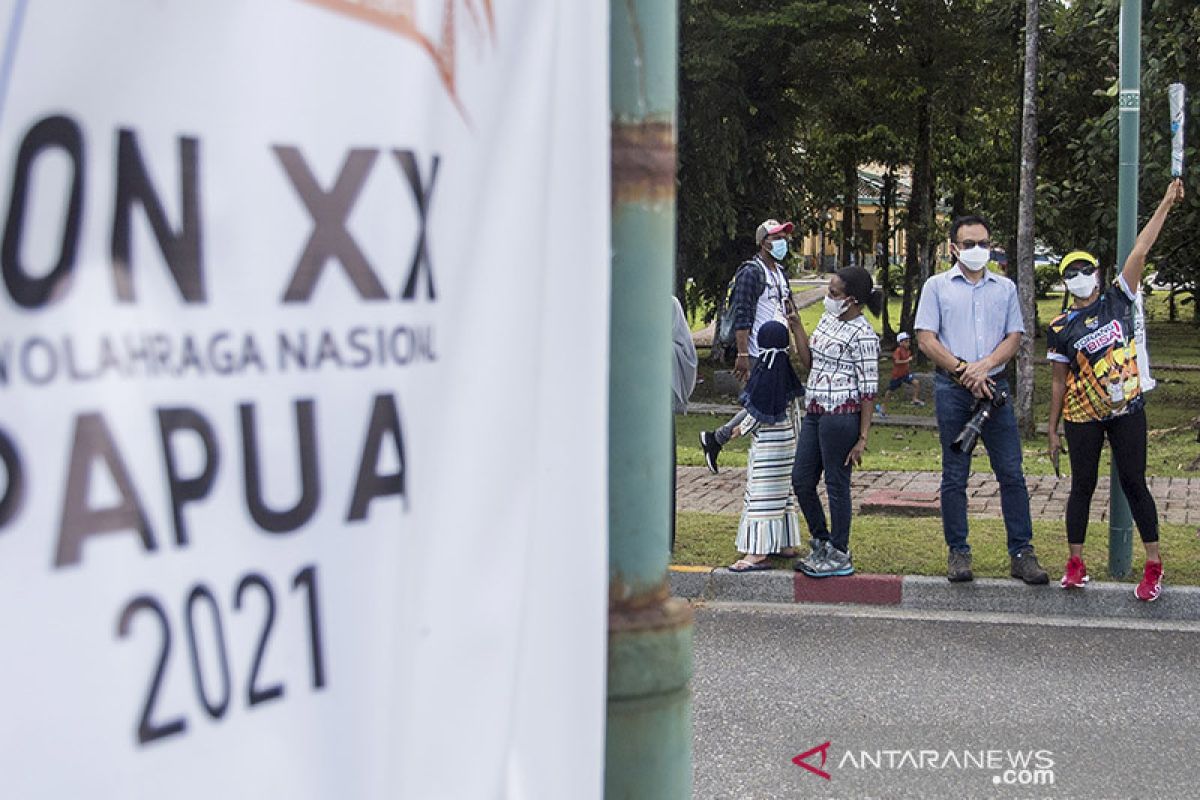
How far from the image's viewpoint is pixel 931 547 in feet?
28.5

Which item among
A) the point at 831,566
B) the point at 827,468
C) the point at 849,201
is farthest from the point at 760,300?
the point at 849,201

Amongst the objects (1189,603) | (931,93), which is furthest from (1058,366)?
(931,93)

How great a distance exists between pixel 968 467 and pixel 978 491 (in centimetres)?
390

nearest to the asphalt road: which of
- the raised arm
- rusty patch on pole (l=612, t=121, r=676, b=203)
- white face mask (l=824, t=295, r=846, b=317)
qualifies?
white face mask (l=824, t=295, r=846, b=317)

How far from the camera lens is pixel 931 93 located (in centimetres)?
2542

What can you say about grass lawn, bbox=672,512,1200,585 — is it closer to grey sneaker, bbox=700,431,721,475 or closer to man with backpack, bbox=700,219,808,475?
grey sneaker, bbox=700,431,721,475

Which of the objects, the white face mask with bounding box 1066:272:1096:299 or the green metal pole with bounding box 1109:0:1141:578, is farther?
the green metal pole with bounding box 1109:0:1141:578

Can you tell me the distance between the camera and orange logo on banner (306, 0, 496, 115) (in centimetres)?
123

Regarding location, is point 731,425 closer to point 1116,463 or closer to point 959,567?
point 959,567

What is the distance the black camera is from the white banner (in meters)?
6.24

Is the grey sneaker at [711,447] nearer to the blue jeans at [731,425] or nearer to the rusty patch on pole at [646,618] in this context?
the blue jeans at [731,425]

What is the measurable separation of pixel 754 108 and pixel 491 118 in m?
23.4
